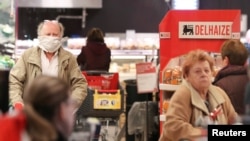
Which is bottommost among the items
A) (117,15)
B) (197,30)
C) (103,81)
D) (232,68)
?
(103,81)

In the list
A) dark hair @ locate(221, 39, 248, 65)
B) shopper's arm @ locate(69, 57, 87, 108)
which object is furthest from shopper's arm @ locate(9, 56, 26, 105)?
dark hair @ locate(221, 39, 248, 65)

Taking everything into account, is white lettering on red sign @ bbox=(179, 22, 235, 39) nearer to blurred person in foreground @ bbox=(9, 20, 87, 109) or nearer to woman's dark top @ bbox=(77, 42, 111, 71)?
blurred person in foreground @ bbox=(9, 20, 87, 109)

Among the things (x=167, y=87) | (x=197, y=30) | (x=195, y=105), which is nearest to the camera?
(x=195, y=105)

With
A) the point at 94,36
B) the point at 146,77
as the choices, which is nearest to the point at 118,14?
the point at 94,36

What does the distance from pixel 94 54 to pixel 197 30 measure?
3.57 m

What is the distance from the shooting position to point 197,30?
602 cm

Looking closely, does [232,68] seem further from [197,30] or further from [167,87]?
[197,30]

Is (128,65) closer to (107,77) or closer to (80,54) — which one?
(80,54)

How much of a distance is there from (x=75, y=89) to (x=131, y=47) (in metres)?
5.22

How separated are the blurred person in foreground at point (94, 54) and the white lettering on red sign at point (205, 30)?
11.1 feet

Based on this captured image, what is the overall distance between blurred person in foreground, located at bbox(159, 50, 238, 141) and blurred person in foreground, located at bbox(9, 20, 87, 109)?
4.31ft

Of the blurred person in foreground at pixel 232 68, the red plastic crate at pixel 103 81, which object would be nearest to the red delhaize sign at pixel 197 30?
the blurred person in foreground at pixel 232 68

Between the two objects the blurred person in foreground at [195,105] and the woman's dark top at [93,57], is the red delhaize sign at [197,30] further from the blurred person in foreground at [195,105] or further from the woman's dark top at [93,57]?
the woman's dark top at [93,57]

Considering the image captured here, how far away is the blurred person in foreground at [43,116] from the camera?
264 centimetres
